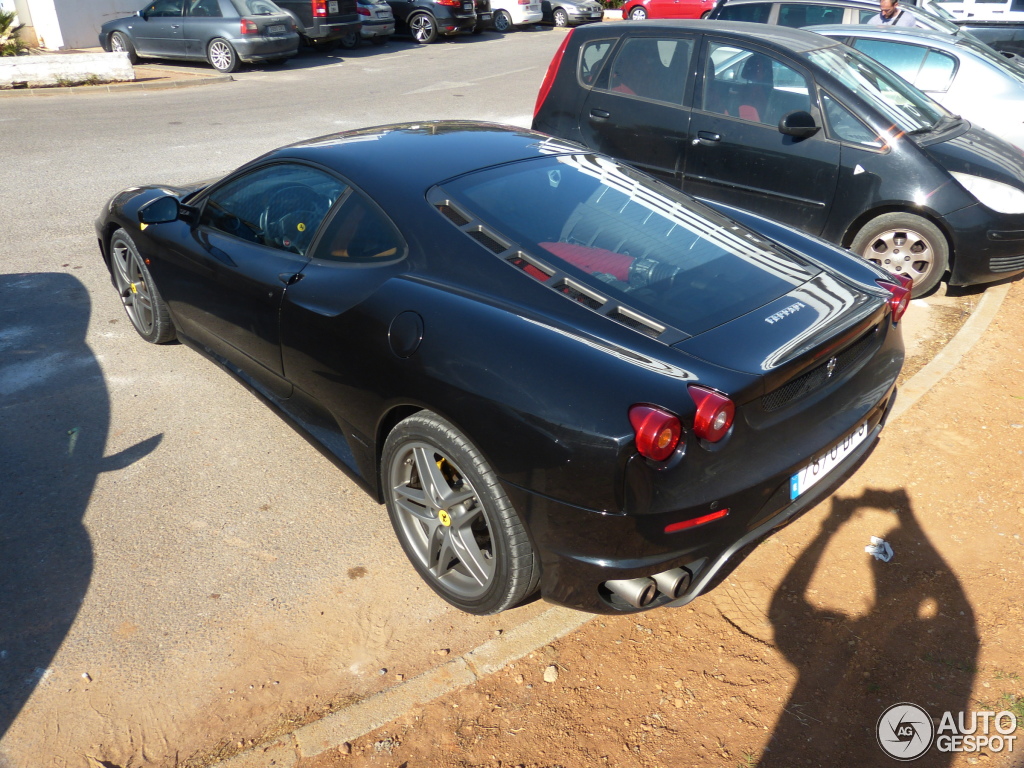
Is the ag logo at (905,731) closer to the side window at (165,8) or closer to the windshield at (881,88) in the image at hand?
the windshield at (881,88)

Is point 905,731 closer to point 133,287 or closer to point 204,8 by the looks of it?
point 133,287

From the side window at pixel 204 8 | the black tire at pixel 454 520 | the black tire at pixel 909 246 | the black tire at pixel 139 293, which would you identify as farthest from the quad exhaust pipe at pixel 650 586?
the side window at pixel 204 8

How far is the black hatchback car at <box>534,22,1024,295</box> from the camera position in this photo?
582cm

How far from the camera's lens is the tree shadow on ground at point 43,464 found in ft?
10.4

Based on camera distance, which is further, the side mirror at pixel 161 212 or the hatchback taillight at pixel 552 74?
the hatchback taillight at pixel 552 74

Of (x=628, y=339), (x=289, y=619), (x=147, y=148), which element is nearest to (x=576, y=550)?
(x=628, y=339)

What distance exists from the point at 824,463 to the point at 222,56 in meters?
16.5

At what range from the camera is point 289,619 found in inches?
128

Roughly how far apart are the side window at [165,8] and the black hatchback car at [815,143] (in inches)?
498

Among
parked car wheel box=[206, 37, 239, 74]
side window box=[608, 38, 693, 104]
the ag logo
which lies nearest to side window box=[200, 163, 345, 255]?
the ag logo

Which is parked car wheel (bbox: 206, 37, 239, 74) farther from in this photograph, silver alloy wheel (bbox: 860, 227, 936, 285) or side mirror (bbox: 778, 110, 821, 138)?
silver alloy wheel (bbox: 860, 227, 936, 285)

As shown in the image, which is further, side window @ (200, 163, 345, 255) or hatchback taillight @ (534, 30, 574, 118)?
hatchback taillight @ (534, 30, 574, 118)

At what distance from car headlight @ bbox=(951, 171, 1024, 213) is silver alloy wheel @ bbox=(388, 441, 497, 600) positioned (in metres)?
4.54

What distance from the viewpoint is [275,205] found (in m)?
4.07
